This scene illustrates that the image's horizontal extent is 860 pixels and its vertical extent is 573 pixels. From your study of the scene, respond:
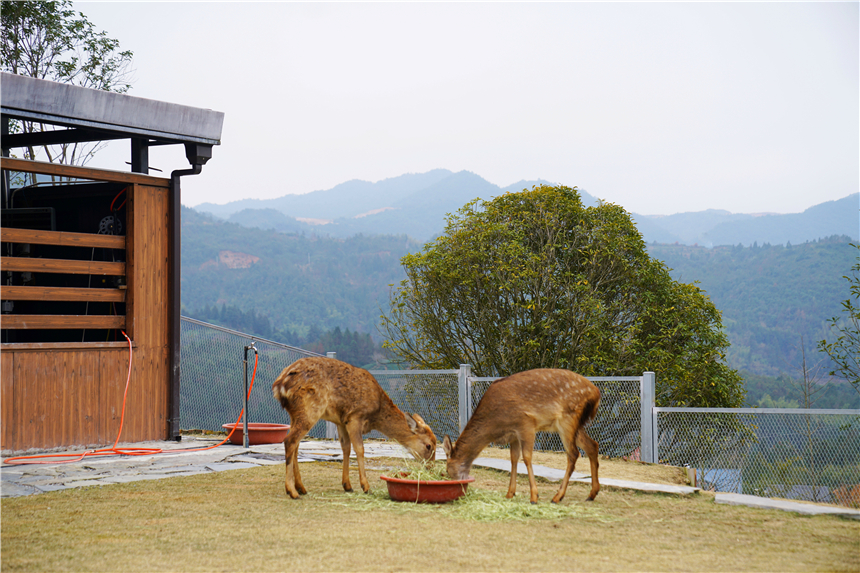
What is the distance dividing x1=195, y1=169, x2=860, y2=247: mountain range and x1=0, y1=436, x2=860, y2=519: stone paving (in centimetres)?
3559

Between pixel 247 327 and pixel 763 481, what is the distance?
137 feet

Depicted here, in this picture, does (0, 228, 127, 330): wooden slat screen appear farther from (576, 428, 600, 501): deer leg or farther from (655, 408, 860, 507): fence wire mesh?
(655, 408, 860, 507): fence wire mesh

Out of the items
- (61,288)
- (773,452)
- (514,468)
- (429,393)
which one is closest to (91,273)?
(61,288)

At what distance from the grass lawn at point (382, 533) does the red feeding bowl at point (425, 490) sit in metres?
0.11

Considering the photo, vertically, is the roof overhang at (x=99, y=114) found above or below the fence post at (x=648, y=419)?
above

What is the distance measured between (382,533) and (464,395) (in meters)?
5.79

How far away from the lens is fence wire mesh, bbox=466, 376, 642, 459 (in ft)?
32.8

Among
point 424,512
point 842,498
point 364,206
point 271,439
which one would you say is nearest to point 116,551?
point 424,512

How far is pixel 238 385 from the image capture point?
12.3m

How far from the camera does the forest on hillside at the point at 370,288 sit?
1278 inches

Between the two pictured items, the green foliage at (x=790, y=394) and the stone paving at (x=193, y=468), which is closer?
the stone paving at (x=193, y=468)

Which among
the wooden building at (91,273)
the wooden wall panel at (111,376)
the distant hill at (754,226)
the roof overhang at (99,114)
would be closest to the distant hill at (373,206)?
the distant hill at (754,226)

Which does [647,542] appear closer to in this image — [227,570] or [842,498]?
[227,570]

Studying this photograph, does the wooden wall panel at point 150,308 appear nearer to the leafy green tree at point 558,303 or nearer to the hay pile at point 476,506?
the hay pile at point 476,506
